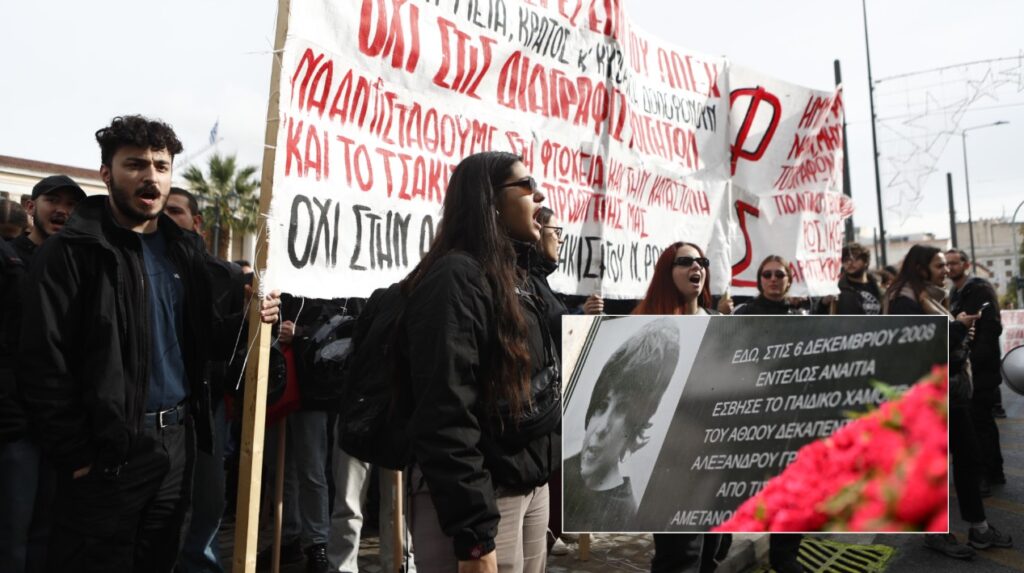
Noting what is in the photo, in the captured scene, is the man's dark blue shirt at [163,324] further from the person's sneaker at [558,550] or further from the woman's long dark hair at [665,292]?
the person's sneaker at [558,550]

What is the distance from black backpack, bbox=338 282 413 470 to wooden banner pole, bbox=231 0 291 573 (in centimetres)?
73

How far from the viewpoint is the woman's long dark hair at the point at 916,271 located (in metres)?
4.99

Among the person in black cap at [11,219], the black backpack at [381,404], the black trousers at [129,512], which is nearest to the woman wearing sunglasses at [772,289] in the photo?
the black backpack at [381,404]

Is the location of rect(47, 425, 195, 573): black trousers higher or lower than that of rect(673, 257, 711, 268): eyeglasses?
lower

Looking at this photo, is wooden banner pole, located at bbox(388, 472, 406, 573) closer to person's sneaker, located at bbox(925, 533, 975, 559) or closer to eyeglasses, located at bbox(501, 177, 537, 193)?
eyeglasses, located at bbox(501, 177, 537, 193)

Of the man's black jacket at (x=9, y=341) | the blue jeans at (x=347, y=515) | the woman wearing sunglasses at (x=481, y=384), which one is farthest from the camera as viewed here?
the blue jeans at (x=347, y=515)

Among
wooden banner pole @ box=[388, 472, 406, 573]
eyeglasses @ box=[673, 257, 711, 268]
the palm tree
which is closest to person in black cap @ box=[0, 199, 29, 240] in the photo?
wooden banner pole @ box=[388, 472, 406, 573]

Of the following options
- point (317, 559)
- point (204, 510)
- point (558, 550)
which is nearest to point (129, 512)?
point (204, 510)

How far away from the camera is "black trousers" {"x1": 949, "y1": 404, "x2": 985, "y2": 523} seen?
4641 millimetres

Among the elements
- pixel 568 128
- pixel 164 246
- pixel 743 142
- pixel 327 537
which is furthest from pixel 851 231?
pixel 164 246

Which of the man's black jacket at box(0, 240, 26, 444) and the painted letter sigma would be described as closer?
the man's black jacket at box(0, 240, 26, 444)

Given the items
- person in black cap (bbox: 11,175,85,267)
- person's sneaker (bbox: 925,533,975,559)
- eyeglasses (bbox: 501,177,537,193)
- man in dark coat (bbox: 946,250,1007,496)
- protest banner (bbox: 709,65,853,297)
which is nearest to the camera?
eyeglasses (bbox: 501,177,537,193)

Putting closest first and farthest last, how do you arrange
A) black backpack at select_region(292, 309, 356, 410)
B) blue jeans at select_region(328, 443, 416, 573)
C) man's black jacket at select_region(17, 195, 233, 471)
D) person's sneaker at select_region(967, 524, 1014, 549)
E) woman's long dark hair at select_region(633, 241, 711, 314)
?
man's black jacket at select_region(17, 195, 233, 471) < blue jeans at select_region(328, 443, 416, 573) < woman's long dark hair at select_region(633, 241, 711, 314) < black backpack at select_region(292, 309, 356, 410) < person's sneaker at select_region(967, 524, 1014, 549)

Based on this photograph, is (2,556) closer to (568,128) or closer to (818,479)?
(818,479)
